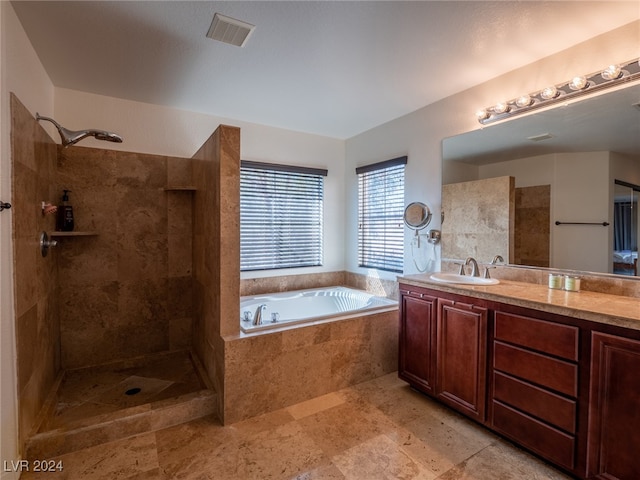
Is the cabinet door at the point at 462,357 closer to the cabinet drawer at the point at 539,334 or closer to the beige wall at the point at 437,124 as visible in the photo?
the cabinet drawer at the point at 539,334

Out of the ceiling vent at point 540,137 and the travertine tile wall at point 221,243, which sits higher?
the ceiling vent at point 540,137

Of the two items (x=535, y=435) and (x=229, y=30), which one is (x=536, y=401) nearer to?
(x=535, y=435)

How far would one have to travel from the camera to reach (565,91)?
2.03 m

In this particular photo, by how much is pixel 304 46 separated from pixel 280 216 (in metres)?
1.92

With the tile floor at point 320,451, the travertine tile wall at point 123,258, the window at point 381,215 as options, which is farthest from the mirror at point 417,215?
the travertine tile wall at point 123,258

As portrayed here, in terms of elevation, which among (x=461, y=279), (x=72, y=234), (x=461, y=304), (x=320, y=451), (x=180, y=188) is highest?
(x=180, y=188)

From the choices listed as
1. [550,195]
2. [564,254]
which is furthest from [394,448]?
[550,195]

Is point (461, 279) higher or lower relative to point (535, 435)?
higher

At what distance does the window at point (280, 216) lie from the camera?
Result: 3.44 m

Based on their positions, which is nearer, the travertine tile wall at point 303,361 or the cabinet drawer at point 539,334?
the cabinet drawer at point 539,334

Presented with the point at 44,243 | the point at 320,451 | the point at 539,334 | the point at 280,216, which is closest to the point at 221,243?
the point at 44,243

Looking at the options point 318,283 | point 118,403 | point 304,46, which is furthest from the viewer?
point 318,283

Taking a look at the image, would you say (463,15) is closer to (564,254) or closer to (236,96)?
(564,254)

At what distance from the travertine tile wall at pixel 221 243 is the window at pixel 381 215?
1.80 m
